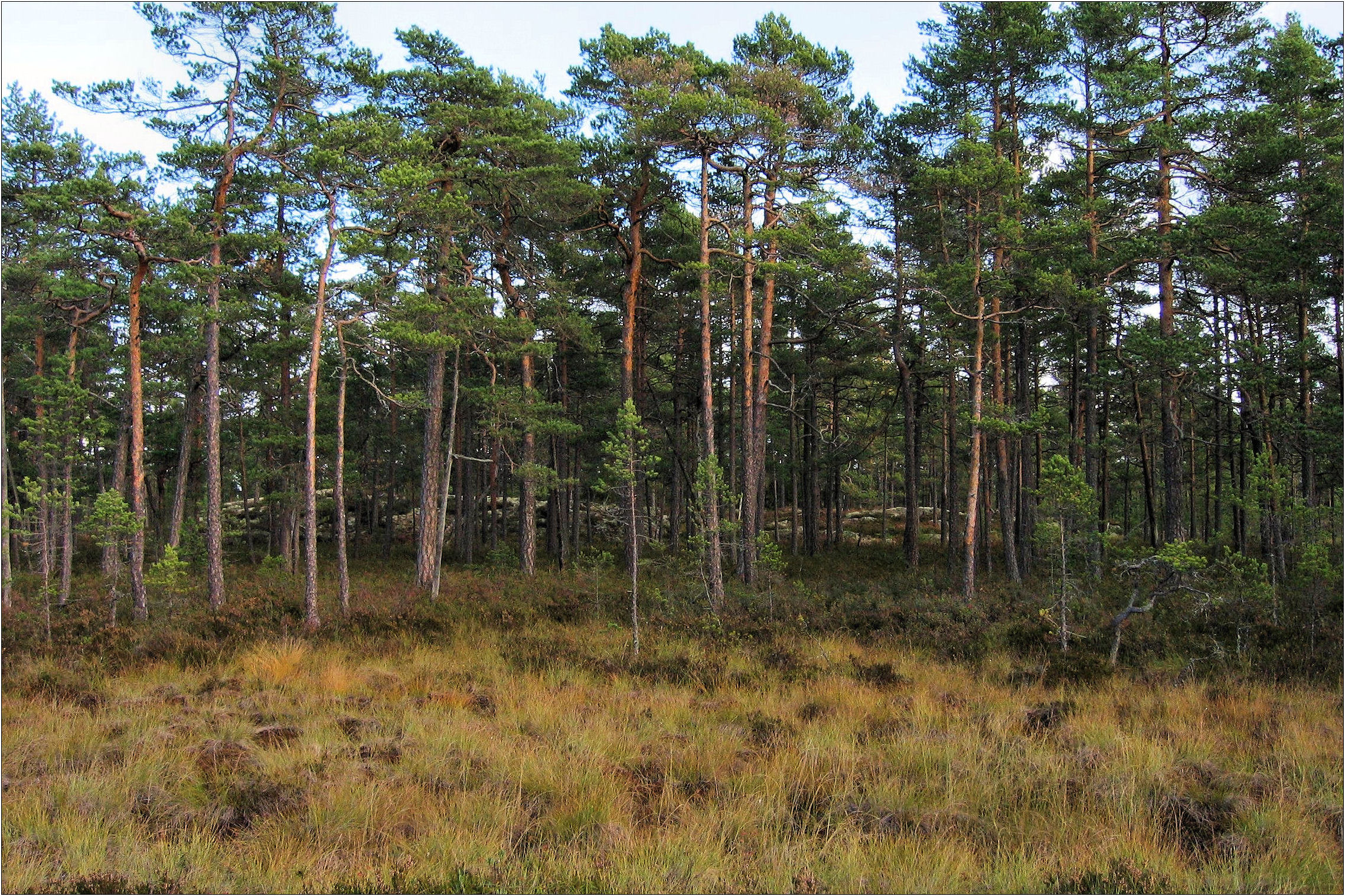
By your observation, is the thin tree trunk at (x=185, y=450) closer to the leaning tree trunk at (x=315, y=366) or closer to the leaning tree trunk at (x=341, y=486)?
the leaning tree trunk at (x=341, y=486)

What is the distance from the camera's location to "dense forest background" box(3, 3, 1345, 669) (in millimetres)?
13828

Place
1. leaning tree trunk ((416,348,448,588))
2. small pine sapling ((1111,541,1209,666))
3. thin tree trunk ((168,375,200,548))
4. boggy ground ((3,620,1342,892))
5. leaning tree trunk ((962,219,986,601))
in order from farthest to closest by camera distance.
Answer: thin tree trunk ((168,375,200,548)) → leaning tree trunk ((416,348,448,588)) → leaning tree trunk ((962,219,986,601)) → small pine sapling ((1111,541,1209,666)) → boggy ground ((3,620,1342,892))

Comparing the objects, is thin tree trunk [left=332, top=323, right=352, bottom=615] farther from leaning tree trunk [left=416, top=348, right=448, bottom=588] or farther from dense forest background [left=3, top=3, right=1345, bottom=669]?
leaning tree trunk [left=416, top=348, right=448, bottom=588]

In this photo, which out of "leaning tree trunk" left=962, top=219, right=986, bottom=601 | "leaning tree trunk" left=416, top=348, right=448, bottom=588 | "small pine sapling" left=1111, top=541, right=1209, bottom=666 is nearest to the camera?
"small pine sapling" left=1111, top=541, right=1209, bottom=666

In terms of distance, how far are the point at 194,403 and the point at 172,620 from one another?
10014mm

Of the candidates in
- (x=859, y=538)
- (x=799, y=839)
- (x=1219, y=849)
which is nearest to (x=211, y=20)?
(x=799, y=839)

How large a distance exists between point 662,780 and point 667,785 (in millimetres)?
457

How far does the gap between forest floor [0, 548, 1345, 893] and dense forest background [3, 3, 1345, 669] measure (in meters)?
3.31

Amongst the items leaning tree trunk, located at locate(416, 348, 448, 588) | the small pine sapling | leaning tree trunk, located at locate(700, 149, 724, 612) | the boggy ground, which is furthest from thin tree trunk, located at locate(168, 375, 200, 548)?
the small pine sapling

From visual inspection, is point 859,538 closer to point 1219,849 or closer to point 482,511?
point 482,511

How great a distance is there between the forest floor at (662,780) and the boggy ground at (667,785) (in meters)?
0.03

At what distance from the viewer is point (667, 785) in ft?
19.4

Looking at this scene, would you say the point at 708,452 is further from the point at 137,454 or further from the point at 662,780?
the point at 137,454

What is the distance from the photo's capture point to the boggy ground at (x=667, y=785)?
470cm
